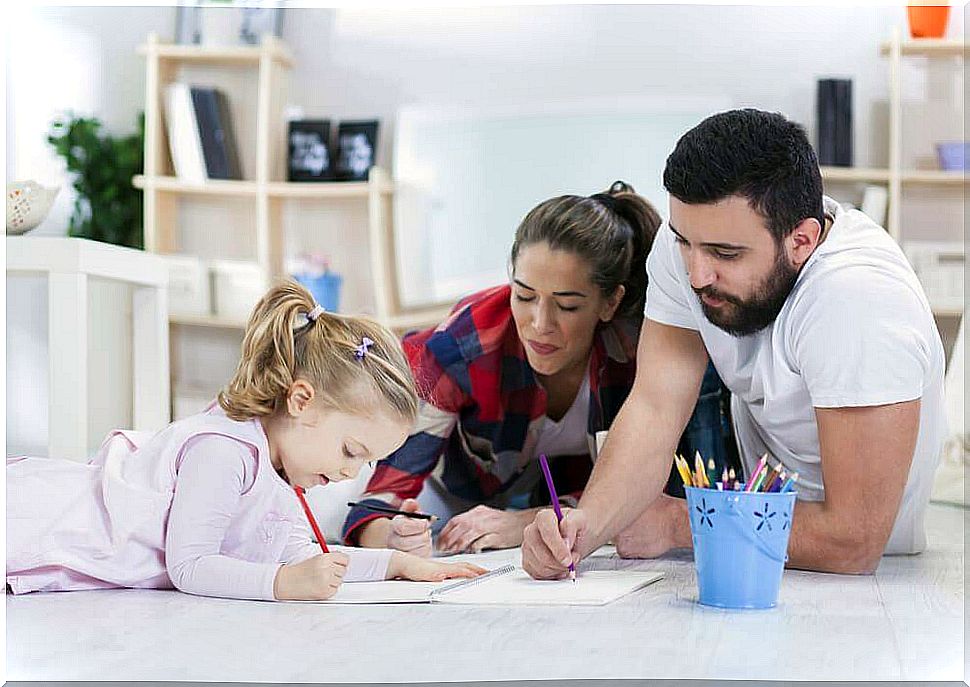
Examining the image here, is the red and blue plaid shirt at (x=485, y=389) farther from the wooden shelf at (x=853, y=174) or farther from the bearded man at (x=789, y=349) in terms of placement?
the wooden shelf at (x=853, y=174)

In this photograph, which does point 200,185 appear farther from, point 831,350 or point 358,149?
point 831,350

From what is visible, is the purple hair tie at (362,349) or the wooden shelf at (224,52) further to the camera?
the wooden shelf at (224,52)

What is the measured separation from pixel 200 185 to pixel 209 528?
257cm

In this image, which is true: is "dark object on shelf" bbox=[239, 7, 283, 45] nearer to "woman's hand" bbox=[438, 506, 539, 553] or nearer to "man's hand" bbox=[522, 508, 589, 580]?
"woman's hand" bbox=[438, 506, 539, 553]

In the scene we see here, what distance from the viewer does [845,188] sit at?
11.9 feet

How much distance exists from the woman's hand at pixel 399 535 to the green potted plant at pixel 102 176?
92.8 inches

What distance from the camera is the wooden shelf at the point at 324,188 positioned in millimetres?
3693

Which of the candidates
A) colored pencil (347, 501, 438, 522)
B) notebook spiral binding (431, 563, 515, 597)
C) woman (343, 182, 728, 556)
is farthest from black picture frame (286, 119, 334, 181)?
notebook spiral binding (431, 563, 515, 597)

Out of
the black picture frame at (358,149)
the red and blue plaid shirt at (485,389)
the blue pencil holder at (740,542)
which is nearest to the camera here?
the blue pencil holder at (740,542)

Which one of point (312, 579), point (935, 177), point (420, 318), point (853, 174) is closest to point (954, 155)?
point (935, 177)

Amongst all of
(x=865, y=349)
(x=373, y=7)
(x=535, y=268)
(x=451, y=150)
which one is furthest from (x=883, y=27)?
(x=865, y=349)

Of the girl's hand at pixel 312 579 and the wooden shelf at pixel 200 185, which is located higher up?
the wooden shelf at pixel 200 185

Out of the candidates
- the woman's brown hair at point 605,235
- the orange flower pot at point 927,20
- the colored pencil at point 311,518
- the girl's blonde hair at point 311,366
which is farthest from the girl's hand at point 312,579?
the orange flower pot at point 927,20

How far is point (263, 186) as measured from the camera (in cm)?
375
